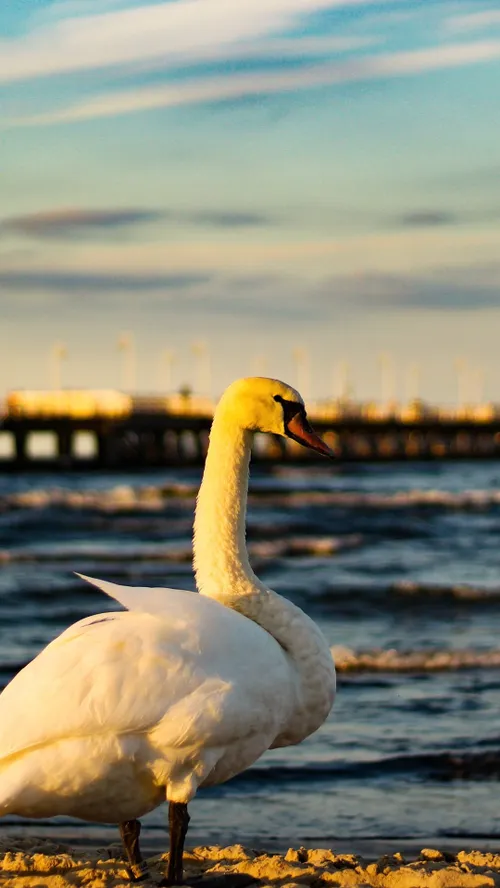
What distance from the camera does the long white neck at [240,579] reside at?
632 cm

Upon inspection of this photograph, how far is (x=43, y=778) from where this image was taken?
569cm

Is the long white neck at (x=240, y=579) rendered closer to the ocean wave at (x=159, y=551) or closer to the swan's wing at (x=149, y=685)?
the swan's wing at (x=149, y=685)

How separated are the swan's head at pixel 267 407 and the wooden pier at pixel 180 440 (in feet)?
205

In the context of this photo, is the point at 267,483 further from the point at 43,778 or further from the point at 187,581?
the point at 43,778

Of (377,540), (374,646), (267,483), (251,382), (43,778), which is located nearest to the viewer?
(43,778)

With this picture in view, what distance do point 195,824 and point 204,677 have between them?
8.99 ft

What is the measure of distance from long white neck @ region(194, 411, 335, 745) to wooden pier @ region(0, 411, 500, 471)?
205 ft

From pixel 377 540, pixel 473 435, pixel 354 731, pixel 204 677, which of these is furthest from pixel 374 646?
pixel 473 435

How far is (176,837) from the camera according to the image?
Answer: 19.9ft

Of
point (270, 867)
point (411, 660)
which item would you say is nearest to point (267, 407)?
point (270, 867)

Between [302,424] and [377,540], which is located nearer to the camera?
[302,424]

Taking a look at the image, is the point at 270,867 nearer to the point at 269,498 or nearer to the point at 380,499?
the point at 380,499

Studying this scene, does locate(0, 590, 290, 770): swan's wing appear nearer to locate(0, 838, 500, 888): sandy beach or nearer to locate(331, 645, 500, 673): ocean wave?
locate(0, 838, 500, 888): sandy beach

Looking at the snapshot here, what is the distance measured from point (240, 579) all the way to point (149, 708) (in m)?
1.03
